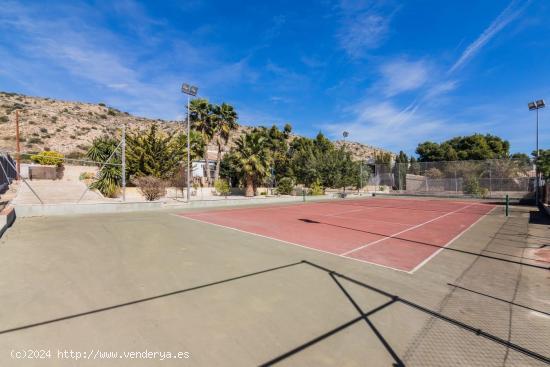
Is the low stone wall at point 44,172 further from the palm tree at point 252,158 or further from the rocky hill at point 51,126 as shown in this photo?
the palm tree at point 252,158

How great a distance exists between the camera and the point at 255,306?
4695 millimetres

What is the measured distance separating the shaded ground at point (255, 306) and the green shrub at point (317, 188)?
28045 mm

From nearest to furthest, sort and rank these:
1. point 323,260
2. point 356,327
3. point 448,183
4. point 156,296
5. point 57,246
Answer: point 356,327 → point 156,296 → point 323,260 → point 57,246 → point 448,183

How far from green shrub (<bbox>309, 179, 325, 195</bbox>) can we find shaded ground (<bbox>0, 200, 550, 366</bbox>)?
28045 mm

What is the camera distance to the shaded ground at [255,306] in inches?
136

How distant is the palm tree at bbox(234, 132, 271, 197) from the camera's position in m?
32.0

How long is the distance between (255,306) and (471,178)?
40166 millimetres

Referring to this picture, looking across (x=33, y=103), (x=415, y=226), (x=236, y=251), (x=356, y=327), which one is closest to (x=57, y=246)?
(x=236, y=251)

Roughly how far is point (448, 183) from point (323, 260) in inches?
1484

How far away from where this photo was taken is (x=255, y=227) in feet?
42.7

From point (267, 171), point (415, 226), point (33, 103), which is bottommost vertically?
point (415, 226)

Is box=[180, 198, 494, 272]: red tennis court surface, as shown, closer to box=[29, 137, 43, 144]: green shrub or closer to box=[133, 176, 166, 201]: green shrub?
box=[133, 176, 166, 201]: green shrub

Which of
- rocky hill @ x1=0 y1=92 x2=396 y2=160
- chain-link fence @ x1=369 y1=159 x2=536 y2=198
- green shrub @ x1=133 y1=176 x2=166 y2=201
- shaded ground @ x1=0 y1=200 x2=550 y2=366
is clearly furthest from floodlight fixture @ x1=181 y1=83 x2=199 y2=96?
chain-link fence @ x1=369 y1=159 x2=536 y2=198

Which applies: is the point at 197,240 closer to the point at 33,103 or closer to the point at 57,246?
the point at 57,246
